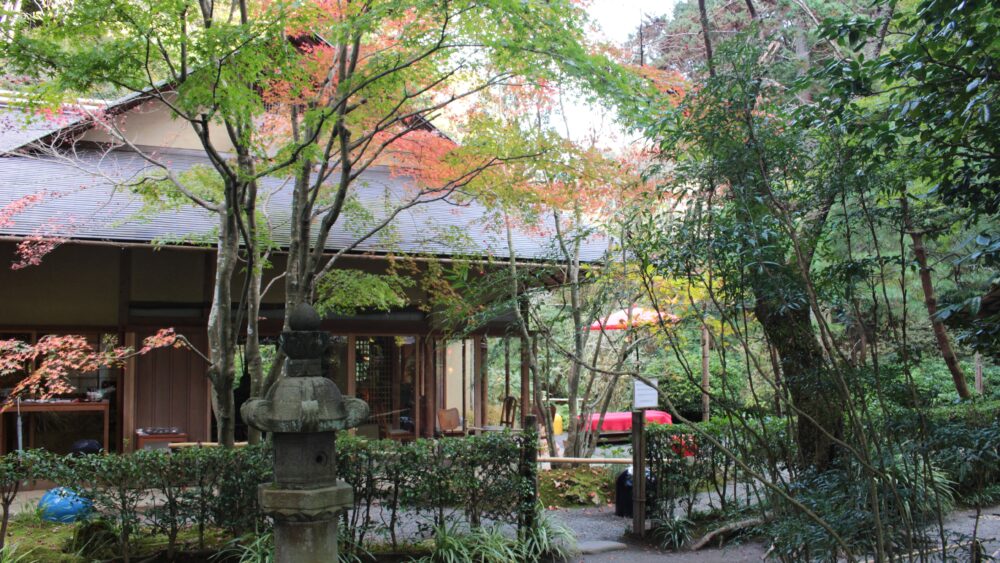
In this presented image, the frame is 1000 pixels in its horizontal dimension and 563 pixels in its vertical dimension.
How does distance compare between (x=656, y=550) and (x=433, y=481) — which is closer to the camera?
(x=433, y=481)

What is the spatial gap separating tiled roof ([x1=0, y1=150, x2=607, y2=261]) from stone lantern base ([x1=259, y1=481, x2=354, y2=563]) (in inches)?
198

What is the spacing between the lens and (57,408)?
33.6ft

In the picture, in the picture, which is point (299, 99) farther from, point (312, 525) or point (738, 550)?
point (738, 550)

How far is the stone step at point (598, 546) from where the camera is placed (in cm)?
787

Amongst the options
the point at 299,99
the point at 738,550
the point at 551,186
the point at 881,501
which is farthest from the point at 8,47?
the point at 738,550

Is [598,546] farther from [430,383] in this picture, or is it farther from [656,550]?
[430,383]

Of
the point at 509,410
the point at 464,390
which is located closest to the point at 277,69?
the point at 464,390

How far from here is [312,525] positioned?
462 centimetres

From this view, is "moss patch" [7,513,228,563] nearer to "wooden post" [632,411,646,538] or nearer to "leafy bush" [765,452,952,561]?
"wooden post" [632,411,646,538]

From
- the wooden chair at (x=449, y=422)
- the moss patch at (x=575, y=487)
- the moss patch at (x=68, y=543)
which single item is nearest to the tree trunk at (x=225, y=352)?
the moss patch at (x=68, y=543)

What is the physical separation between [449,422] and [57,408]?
605 cm

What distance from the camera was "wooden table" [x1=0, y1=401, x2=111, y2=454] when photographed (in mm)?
9945

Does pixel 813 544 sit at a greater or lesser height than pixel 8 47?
lesser

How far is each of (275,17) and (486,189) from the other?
3399mm
